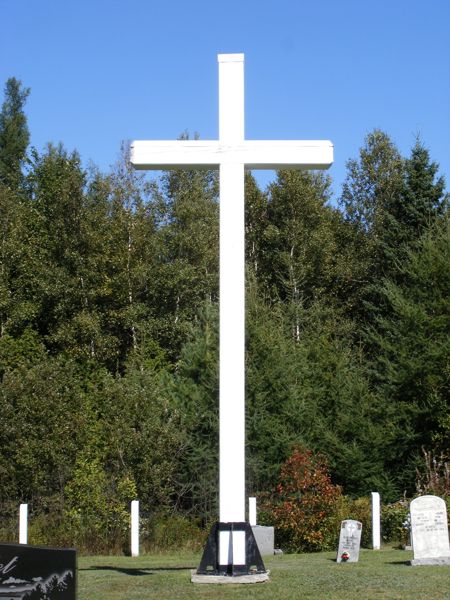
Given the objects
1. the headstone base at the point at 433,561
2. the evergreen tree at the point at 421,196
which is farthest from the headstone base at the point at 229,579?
the evergreen tree at the point at 421,196

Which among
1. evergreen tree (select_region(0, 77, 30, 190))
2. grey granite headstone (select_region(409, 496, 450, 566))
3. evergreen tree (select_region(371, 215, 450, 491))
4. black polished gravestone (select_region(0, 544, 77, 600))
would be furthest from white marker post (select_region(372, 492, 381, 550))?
evergreen tree (select_region(0, 77, 30, 190))

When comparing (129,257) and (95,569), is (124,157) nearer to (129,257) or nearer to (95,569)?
(129,257)

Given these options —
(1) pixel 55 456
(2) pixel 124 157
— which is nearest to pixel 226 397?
(1) pixel 55 456

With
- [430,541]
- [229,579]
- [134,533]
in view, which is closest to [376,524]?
[134,533]

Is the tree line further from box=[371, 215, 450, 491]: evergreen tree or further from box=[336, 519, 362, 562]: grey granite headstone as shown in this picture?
box=[336, 519, 362, 562]: grey granite headstone

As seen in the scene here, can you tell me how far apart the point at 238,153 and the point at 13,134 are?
38.5 metres

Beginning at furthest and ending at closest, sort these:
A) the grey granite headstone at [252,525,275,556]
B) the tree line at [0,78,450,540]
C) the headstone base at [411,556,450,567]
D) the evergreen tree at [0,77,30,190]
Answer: the evergreen tree at [0,77,30,190], the tree line at [0,78,450,540], the grey granite headstone at [252,525,275,556], the headstone base at [411,556,450,567]

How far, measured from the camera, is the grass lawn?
8852 millimetres

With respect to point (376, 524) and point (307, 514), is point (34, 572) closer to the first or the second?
point (376, 524)

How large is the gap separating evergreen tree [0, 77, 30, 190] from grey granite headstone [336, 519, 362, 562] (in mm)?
28421

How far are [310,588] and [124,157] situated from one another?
1109 inches

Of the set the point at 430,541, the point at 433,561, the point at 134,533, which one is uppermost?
the point at 430,541

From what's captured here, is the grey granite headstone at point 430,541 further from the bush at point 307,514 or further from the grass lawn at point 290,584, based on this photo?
the bush at point 307,514

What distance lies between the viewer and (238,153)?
33.8 ft
